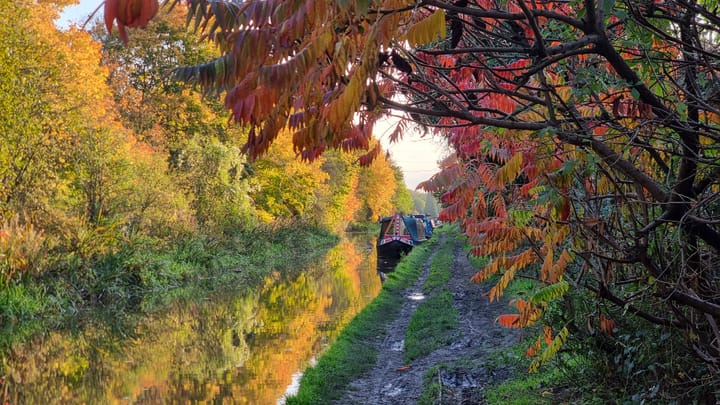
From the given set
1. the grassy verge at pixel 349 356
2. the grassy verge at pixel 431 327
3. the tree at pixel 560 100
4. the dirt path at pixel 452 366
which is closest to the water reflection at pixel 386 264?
the grassy verge at pixel 349 356

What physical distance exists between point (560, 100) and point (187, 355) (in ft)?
40.7

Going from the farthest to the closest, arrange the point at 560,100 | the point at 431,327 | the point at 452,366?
the point at 431,327, the point at 452,366, the point at 560,100

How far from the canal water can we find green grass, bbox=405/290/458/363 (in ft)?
6.43

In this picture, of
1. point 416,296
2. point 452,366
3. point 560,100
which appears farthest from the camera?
point 416,296

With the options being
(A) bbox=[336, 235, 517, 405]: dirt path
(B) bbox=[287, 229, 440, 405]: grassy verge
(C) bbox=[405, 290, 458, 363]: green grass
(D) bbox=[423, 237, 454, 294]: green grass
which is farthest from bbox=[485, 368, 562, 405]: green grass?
(D) bbox=[423, 237, 454, 294]: green grass

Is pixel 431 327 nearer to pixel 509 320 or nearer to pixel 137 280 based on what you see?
pixel 509 320

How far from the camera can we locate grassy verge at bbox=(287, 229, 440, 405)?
1082cm

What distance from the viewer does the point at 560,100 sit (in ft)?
11.6

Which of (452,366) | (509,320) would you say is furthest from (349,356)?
(509,320)

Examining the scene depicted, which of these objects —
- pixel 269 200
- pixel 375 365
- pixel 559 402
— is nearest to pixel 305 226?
pixel 269 200

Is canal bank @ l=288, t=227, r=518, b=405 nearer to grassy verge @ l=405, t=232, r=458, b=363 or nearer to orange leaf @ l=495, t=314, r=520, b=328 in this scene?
grassy verge @ l=405, t=232, r=458, b=363

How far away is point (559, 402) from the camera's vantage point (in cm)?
729

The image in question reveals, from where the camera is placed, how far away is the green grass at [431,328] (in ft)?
43.6

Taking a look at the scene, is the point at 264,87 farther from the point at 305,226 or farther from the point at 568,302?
the point at 305,226
